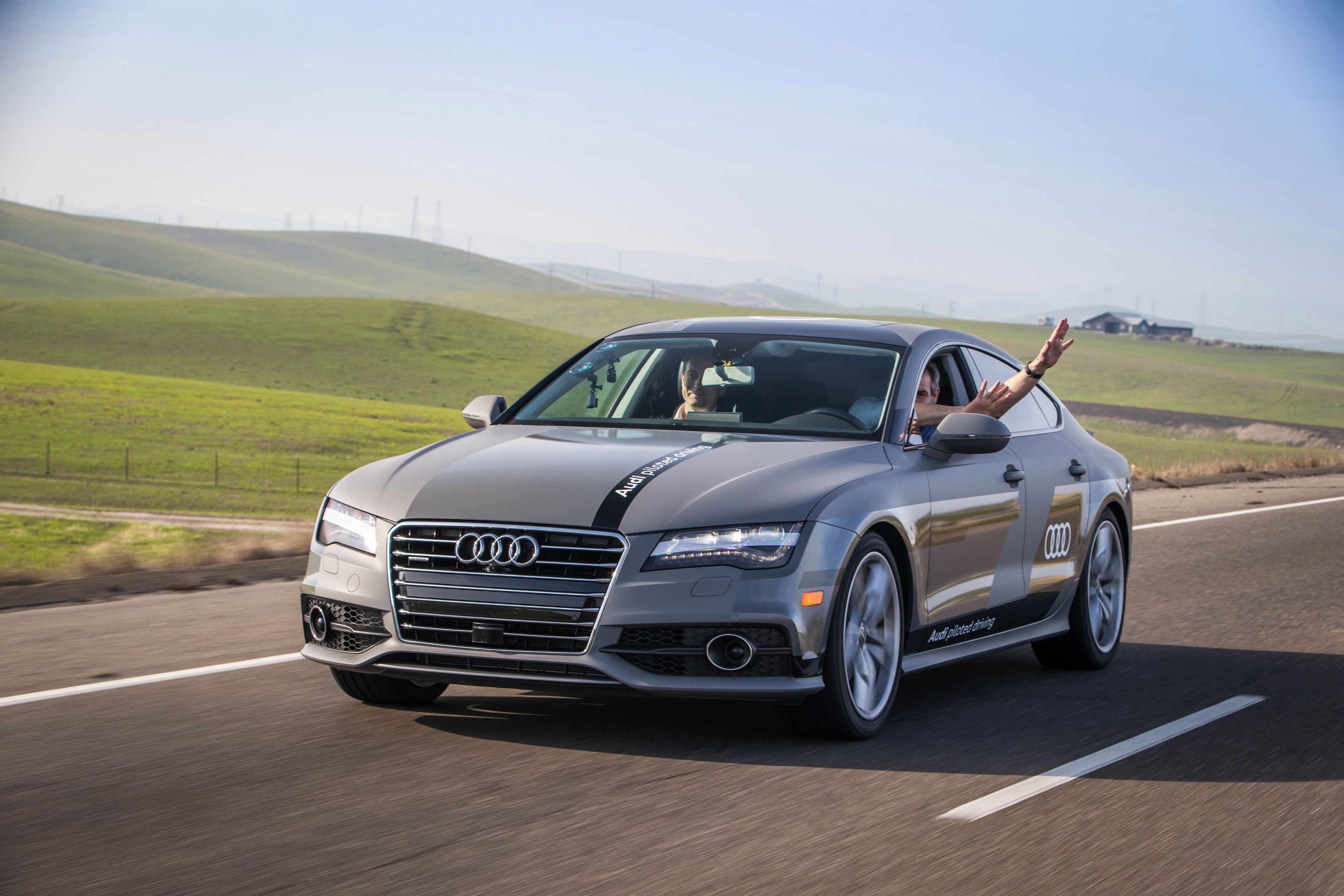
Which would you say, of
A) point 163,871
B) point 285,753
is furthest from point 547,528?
point 163,871

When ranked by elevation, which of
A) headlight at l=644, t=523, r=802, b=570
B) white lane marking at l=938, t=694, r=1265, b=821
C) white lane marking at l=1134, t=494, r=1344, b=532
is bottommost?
white lane marking at l=1134, t=494, r=1344, b=532

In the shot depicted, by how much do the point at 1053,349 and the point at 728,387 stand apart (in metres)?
1.55

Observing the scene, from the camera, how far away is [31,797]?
4.80 metres

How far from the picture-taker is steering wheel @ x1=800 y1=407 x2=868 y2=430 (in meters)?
6.51

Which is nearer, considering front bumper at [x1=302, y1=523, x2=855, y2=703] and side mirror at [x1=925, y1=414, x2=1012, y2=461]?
front bumper at [x1=302, y1=523, x2=855, y2=703]

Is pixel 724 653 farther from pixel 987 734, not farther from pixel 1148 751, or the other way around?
pixel 1148 751

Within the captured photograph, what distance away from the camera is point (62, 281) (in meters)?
173

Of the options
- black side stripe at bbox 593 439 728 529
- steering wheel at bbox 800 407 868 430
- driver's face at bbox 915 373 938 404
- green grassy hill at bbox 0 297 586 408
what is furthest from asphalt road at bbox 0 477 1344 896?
green grassy hill at bbox 0 297 586 408

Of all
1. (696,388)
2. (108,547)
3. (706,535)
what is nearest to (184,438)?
(108,547)

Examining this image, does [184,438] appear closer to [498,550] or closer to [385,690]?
[385,690]

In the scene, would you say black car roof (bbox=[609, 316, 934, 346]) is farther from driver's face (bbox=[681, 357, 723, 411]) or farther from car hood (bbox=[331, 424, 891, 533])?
car hood (bbox=[331, 424, 891, 533])

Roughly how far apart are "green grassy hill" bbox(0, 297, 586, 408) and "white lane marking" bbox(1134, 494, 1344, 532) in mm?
60004

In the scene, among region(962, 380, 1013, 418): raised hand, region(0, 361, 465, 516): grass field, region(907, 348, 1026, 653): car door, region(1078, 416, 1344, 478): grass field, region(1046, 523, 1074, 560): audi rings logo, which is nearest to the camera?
region(907, 348, 1026, 653): car door

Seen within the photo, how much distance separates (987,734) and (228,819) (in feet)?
10.0
